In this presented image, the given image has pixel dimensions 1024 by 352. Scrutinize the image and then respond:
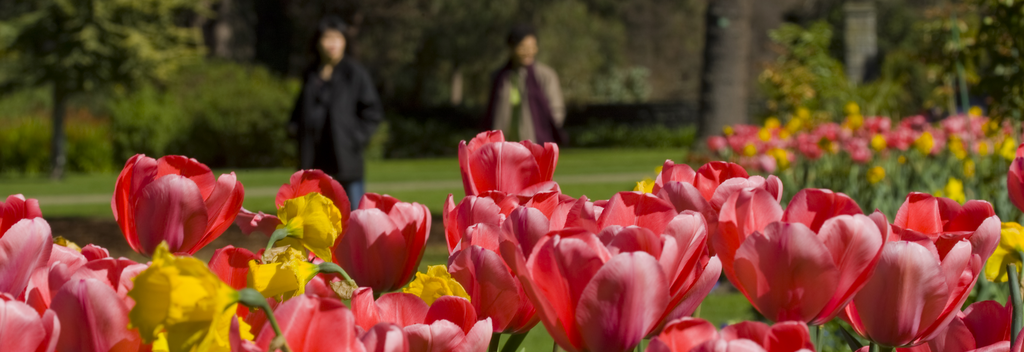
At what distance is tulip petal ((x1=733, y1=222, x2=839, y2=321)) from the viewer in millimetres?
670

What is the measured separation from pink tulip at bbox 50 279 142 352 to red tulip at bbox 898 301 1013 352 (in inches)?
25.2

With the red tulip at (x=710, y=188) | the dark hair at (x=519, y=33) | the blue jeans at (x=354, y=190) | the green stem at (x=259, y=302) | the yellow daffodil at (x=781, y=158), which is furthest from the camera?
the dark hair at (x=519, y=33)

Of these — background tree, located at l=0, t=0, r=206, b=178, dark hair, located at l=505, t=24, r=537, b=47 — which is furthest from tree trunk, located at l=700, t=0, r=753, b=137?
background tree, located at l=0, t=0, r=206, b=178

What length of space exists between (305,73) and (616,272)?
5.94 meters

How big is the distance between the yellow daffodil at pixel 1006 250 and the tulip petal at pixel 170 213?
0.74 meters

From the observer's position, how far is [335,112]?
20.0 ft

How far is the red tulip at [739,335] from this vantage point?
0.57m

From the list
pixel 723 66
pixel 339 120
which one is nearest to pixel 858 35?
pixel 723 66

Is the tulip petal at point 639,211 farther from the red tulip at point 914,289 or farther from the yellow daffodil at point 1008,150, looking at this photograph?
the yellow daffodil at point 1008,150

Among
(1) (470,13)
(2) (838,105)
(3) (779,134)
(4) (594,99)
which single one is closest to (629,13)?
(4) (594,99)

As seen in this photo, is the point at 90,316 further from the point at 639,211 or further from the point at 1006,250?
the point at 1006,250

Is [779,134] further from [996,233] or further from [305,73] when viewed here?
[996,233]

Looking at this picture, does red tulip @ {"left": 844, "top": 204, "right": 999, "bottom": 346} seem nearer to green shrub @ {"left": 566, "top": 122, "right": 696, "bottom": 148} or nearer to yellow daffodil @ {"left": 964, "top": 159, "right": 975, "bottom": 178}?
yellow daffodil @ {"left": 964, "top": 159, "right": 975, "bottom": 178}

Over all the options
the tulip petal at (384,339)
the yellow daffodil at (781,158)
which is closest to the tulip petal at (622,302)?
the tulip petal at (384,339)
